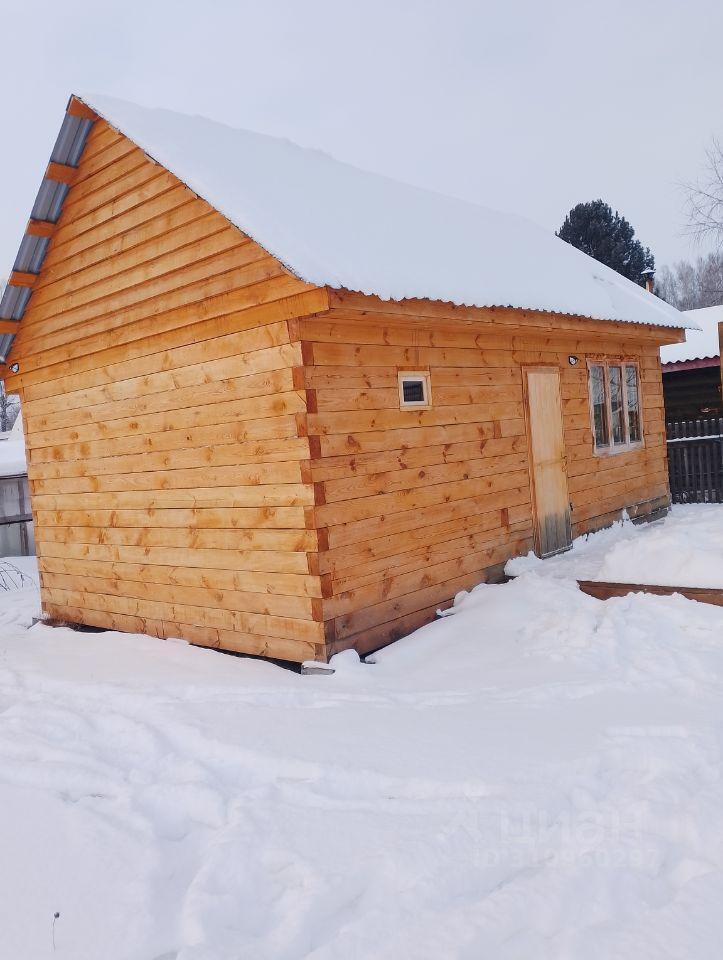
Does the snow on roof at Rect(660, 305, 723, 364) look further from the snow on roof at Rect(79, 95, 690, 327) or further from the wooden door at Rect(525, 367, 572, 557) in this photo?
the wooden door at Rect(525, 367, 572, 557)

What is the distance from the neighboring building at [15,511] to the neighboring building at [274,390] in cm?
491

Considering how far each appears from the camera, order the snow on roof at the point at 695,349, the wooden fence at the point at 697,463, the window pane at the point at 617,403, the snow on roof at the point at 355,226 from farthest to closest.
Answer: the snow on roof at the point at 695,349
the wooden fence at the point at 697,463
the window pane at the point at 617,403
the snow on roof at the point at 355,226

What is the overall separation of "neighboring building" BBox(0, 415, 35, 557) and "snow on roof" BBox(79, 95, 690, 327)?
867 centimetres

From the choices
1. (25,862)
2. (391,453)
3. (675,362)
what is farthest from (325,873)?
(675,362)

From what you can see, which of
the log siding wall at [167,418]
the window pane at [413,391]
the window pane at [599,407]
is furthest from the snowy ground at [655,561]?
the log siding wall at [167,418]

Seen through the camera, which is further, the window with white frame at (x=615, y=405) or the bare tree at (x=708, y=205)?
A: the bare tree at (x=708, y=205)

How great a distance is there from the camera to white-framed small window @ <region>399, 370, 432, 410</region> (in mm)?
7426

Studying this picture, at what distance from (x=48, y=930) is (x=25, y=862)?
58 centimetres

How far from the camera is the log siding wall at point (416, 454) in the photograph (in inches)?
259

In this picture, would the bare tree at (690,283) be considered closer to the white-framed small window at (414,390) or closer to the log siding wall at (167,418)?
the white-framed small window at (414,390)

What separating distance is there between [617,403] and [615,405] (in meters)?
0.07

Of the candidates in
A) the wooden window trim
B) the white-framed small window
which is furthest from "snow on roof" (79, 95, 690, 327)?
the white-framed small window

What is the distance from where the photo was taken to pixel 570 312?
9141 mm

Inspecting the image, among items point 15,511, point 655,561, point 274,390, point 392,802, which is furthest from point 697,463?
point 15,511
